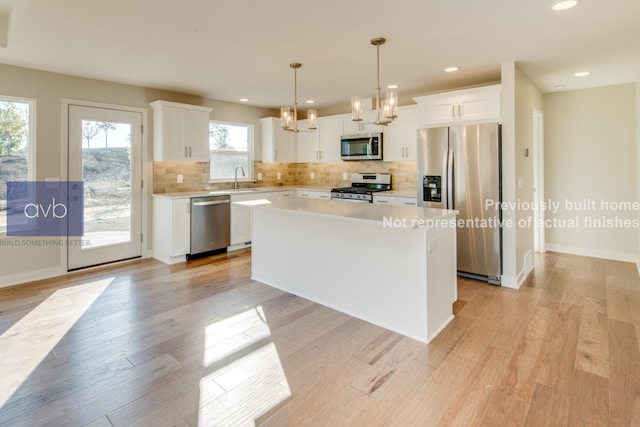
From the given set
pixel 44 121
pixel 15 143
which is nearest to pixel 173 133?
pixel 44 121

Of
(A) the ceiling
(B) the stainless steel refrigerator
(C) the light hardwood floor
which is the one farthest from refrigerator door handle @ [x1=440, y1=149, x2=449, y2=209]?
(C) the light hardwood floor

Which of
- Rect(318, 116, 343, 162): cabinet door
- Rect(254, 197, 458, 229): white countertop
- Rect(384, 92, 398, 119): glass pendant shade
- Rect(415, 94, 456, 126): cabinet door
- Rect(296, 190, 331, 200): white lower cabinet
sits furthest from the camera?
Rect(318, 116, 343, 162): cabinet door

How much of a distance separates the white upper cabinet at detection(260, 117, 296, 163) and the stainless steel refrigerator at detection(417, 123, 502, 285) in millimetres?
2991

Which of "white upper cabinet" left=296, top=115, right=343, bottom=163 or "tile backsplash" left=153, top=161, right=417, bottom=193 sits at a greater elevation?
"white upper cabinet" left=296, top=115, right=343, bottom=163

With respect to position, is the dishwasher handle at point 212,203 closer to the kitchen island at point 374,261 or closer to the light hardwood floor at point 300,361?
the light hardwood floor at point 300,361

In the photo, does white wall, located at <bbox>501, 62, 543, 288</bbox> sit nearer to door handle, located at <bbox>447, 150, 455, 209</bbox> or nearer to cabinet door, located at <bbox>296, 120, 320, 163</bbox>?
door handle, located at <bbox>447, 150, 455, 209</bbox>

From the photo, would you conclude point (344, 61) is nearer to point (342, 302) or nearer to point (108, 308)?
point (342, 302)

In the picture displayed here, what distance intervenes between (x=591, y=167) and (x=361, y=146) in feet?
10.8

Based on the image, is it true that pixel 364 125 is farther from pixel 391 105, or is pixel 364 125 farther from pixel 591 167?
pixel 591 167

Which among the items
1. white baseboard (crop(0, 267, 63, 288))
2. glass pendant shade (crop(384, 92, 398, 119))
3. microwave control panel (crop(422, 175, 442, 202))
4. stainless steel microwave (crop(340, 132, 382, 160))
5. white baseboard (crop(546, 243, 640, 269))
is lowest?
white baseboard (crop(0, 267, 63, 288))

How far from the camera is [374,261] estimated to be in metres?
2.95

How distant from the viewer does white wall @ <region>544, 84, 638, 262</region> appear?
187 inches

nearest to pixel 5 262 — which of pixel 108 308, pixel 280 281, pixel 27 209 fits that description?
pixel 27 209

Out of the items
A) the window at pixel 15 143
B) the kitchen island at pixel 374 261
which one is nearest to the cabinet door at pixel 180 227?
the window at pixel 15 143
